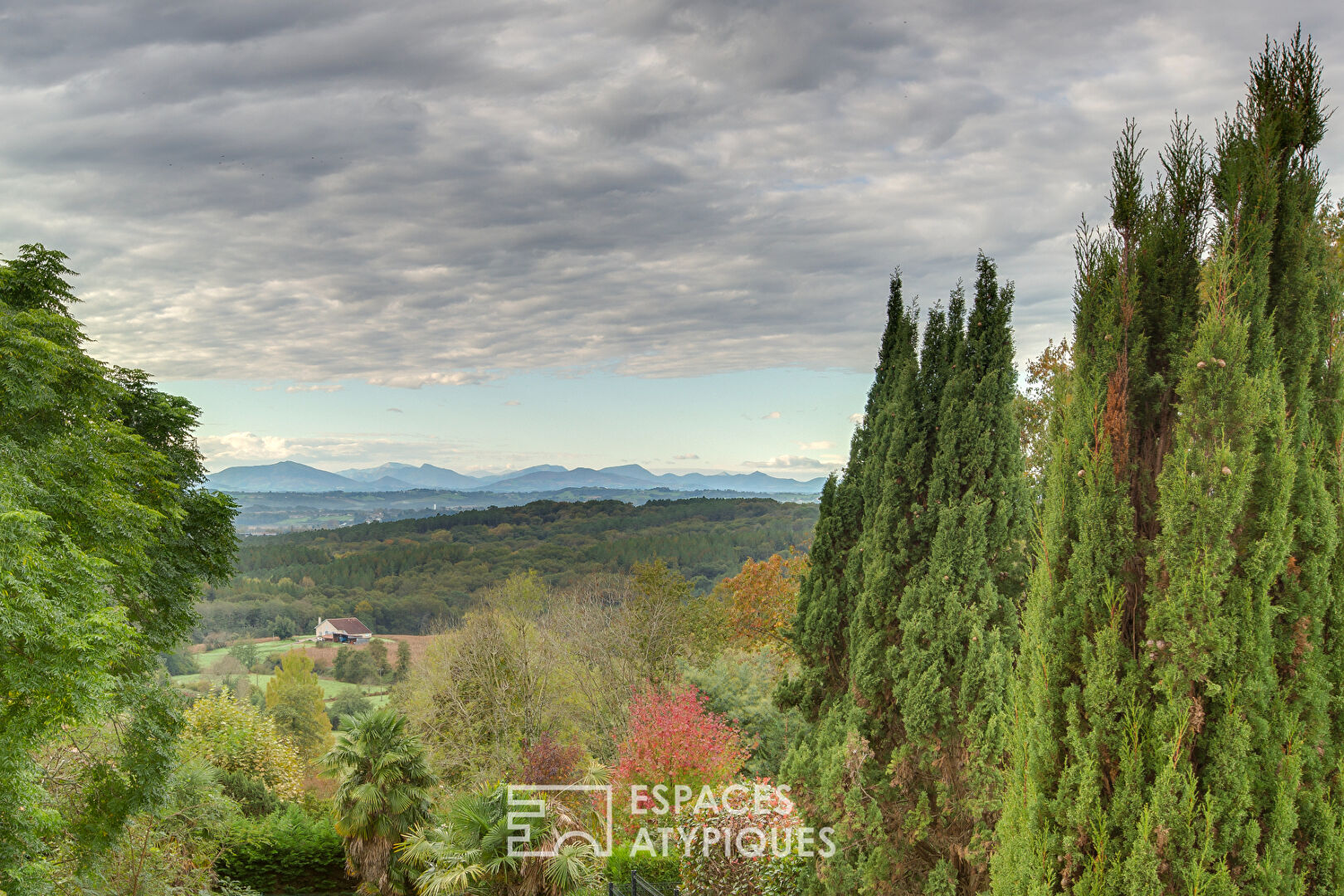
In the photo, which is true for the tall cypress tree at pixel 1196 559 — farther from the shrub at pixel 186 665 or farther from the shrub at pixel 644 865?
the shrub at pixel 186 665

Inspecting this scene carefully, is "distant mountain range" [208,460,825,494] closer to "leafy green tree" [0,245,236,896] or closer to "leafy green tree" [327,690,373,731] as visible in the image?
"leafy green tree" [327,690,373,731]

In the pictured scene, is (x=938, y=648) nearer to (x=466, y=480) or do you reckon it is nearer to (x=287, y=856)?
(x=287, y=856)

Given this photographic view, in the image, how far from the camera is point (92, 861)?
1205cm

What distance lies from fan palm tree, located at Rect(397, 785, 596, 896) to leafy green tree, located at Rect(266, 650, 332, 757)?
87.1 feet

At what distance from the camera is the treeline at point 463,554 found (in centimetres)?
A: 4034

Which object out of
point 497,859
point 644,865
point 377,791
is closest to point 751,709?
point 644,865

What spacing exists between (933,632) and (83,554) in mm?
10238

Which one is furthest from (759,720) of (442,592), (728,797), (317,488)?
(317,488)

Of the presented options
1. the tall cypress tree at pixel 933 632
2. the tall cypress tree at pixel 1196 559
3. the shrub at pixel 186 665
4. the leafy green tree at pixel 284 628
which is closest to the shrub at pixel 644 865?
the tall cypress tree at pixel 933 632

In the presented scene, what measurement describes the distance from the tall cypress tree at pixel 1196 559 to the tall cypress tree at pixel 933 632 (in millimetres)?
A: 2637

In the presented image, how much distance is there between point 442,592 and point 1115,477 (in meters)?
41.9

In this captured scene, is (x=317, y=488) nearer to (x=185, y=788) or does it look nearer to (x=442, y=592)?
(x=442, y=592)

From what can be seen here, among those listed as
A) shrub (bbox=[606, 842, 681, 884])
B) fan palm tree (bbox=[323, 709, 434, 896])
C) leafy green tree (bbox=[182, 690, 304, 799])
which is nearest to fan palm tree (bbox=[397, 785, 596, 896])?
shrub (bbox=[606, 842, 681, 884])

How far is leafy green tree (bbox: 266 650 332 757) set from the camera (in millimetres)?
34875
